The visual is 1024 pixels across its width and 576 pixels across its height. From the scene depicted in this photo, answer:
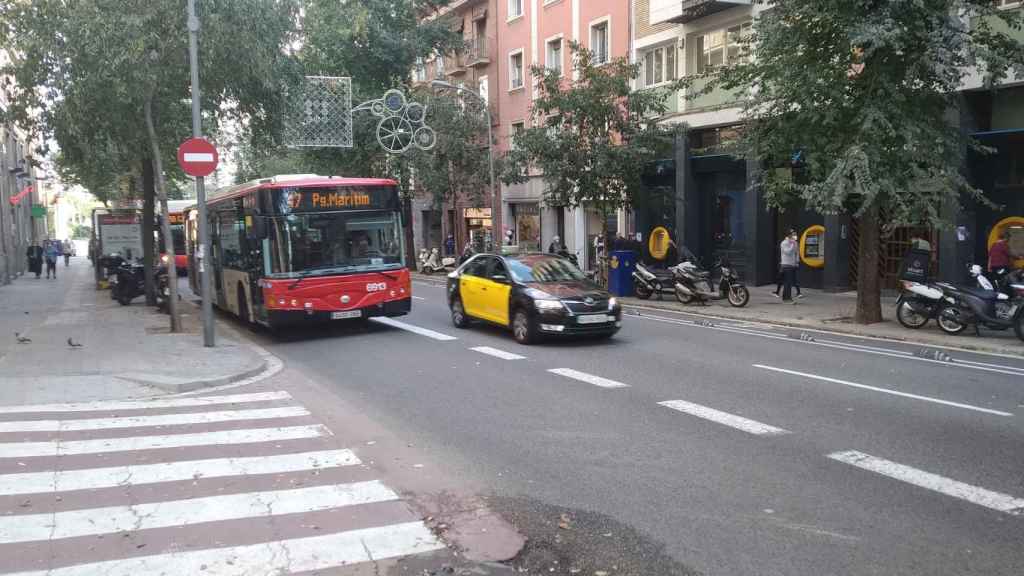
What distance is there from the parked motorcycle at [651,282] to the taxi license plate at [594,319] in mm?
7983

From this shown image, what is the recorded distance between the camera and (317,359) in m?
12.8

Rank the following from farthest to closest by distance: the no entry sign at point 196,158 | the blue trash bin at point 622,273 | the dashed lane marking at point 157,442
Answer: the blue trash bin at point 622,273 < the no entry sign at point 196,158 < the dashed lane marking at point 157,442

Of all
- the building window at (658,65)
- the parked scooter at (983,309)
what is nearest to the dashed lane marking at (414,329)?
the parked scooter at (983,309)

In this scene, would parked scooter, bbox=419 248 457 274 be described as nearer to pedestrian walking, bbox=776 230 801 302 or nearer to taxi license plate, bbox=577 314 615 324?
pedestrian walking, bbox=776 230 801 302

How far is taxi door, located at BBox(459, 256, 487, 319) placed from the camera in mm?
15008

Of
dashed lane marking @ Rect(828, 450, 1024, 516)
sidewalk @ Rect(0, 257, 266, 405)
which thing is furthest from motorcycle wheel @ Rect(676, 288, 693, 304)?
dashed lane marking @ Rect(828, 450, 1024, 516)

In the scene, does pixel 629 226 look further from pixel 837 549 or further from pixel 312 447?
pixel 837 549

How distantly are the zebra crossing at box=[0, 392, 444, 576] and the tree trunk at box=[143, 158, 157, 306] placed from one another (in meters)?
13.7

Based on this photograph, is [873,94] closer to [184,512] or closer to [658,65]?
[184,512]

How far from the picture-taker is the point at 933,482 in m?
5.94

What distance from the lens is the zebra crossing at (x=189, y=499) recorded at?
187 inches

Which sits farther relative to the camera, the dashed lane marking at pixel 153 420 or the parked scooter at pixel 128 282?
the parked scooter at pixel 128 282

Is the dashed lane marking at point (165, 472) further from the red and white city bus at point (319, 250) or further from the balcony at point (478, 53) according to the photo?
the balcony at point (478, 53)

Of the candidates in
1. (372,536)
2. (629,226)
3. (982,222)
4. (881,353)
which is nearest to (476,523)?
(372,536)
